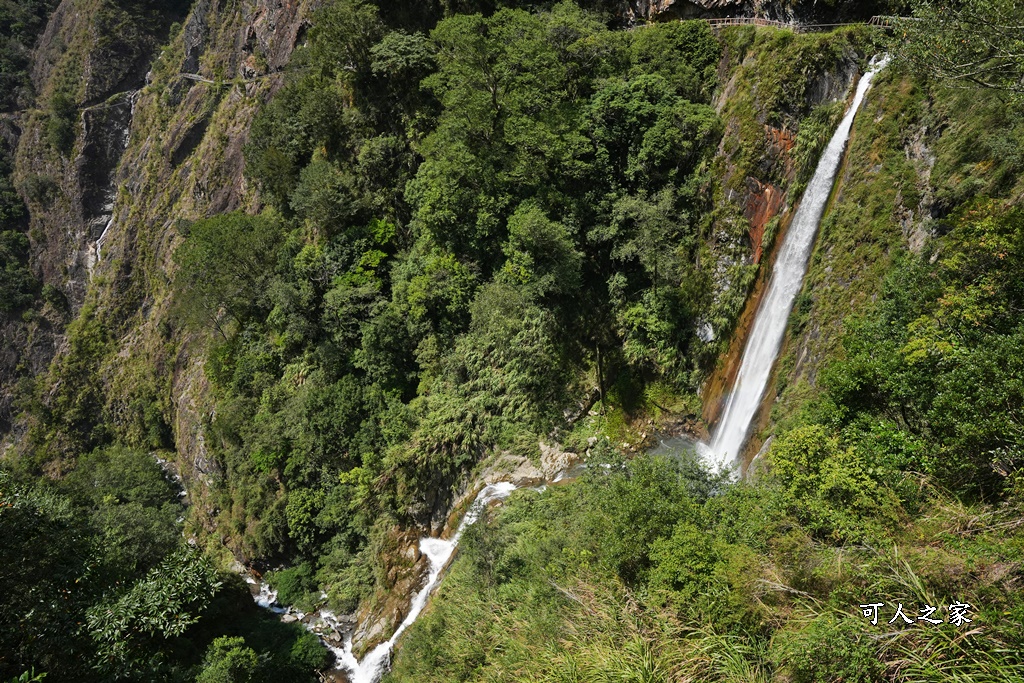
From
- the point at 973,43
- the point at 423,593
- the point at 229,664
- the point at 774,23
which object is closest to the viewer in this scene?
the point at 973,43

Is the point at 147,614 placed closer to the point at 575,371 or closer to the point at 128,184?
the point at 575,371

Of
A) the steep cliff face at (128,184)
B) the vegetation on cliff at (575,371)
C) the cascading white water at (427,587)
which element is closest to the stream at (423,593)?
the cascading white water at (427,587)

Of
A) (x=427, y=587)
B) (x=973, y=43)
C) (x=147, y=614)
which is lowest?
(x=427, y=587)

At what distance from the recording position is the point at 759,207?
1905 cm

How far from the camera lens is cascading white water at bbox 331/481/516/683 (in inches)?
728

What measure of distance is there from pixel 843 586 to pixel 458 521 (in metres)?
14.3

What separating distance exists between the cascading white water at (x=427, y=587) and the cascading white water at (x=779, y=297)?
762 centimetres

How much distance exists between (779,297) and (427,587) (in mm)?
15830

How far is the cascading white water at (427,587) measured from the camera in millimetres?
18500

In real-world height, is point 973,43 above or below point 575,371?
above

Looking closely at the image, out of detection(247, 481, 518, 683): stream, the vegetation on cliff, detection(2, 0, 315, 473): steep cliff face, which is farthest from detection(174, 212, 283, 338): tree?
detection(247, 481, 518, 683): stream

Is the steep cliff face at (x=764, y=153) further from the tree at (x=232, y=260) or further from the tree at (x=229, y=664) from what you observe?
the tree at (x=232, y=260)

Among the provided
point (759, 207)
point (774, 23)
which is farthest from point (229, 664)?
point (774, 23)

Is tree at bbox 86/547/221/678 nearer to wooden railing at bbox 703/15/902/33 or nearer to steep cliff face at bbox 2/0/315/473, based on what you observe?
steep cliff face at bbox 2/0/315/473
